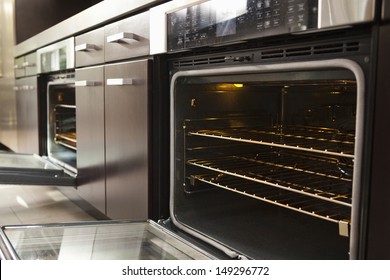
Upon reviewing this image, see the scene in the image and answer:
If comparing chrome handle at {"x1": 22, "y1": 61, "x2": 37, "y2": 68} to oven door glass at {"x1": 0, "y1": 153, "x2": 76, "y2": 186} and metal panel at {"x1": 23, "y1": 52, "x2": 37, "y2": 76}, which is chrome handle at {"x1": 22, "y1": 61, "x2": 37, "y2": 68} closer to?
metal panel at {"x1": 23, "y1": 52, "x2": 37, "y2": 76}

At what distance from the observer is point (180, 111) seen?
1.28m

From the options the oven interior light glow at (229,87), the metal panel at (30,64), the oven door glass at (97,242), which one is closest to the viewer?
the oven door glass at (97,242)

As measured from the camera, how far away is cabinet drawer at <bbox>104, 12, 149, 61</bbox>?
4.47ft

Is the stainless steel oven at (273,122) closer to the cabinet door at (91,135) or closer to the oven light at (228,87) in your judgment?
the oven light at (228,87)

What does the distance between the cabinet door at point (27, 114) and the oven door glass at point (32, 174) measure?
20.4 inches

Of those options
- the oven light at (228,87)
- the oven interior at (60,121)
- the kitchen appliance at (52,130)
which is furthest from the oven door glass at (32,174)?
the oven light at (228,87)

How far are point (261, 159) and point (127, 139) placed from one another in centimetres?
49

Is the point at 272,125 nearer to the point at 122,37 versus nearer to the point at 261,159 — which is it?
the point at 261,159

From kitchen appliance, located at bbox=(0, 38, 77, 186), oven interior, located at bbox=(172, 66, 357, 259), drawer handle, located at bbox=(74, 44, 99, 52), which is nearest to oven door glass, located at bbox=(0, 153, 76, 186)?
kitchen appliance, located at bbox=(0, 38, 77, 186)

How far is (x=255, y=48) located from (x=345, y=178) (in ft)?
1.71

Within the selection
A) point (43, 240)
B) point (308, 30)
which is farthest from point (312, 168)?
point (43, 240)

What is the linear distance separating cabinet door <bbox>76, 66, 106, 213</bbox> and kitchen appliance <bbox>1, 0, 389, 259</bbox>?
480 mm

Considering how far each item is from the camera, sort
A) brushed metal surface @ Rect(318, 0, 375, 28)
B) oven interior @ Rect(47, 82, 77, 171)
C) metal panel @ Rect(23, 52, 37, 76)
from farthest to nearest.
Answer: metal panel @ Rect(23, 52, 37, 76), oven interior @ Rect(47, 82, 77, 171), brushed metal surface @ Rect(318, 0, 375, 28)

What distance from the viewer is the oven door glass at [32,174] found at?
183 cm
